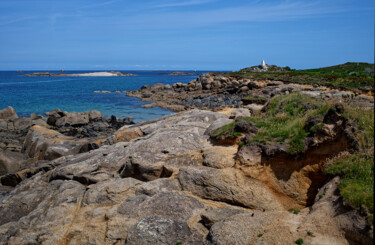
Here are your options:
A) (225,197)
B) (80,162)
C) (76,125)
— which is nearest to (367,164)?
(225,197)

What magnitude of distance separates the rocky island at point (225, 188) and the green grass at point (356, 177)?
28 millimetres

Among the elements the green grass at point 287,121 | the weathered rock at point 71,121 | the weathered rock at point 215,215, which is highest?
the green grass at point 287,121

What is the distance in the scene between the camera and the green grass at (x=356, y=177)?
761 cm

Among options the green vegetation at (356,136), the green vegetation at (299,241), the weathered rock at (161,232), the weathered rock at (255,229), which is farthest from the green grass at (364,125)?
the weathered rock at (161,232)

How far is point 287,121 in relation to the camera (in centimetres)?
1345

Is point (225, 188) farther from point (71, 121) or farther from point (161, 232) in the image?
point (71, 121)

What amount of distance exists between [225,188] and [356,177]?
4.27 meters

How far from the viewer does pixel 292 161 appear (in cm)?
1132

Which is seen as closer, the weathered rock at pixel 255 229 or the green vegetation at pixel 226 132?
the weathered rock at pixel 255 229

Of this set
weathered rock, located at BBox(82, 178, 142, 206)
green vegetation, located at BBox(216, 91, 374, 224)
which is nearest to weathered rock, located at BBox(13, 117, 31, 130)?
weathered rock, located at BBox(82, 178, 142, 206)

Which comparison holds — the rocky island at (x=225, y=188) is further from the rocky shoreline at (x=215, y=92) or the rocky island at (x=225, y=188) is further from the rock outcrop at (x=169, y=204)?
the rocky shoreline at (x=215, y=92)

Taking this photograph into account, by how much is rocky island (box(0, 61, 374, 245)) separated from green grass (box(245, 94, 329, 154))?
47 millimetres

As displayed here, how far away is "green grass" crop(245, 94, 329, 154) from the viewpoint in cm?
1153

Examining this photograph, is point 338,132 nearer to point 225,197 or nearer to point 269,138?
point 269,138
